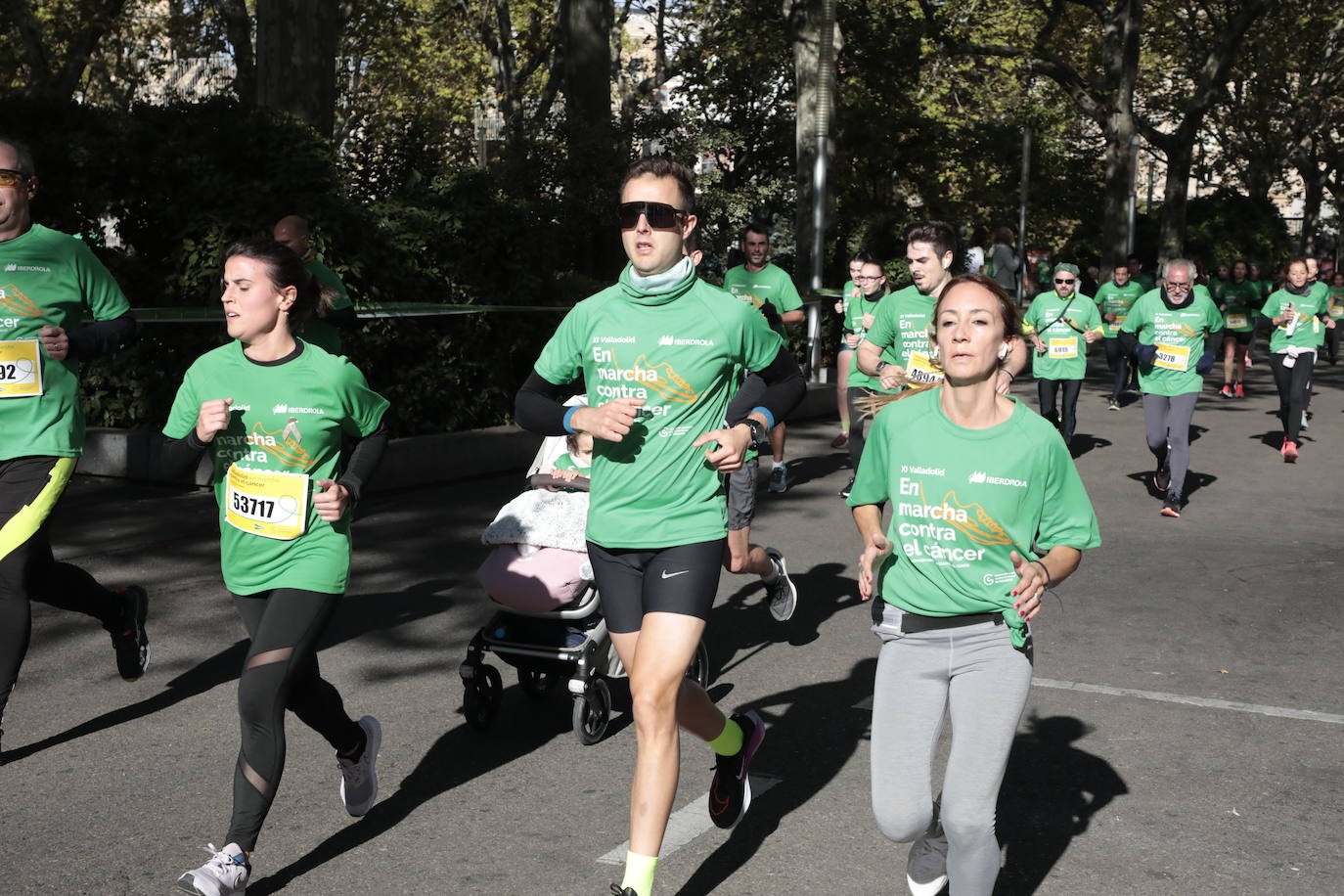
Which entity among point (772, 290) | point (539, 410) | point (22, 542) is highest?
point (772, 290)

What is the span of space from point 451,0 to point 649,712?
37.0 meters

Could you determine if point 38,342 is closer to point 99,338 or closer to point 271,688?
point 99,338

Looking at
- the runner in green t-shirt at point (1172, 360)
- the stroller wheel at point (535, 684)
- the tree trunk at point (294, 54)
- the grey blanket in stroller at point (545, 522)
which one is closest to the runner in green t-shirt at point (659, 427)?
the grey blanket in stroller at point (545, 522)

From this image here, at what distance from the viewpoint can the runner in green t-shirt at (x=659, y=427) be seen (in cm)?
417

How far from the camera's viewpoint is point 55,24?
30453 mm

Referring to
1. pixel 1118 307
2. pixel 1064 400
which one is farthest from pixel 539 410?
pixel 1118 307

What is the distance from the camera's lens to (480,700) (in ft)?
19.2

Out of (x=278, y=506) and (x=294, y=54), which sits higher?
(x=294, y=54)

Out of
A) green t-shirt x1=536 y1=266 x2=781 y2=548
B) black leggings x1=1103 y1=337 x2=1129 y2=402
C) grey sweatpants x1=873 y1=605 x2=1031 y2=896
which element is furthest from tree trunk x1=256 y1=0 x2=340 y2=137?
grey sweatpants x1=873 y1=605 x2=1031 y2=896

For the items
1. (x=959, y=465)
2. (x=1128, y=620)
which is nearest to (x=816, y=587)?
(x=1128, y=620)

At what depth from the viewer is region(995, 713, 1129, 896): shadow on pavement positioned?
15.1ft

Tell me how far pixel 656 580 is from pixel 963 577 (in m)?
0.85

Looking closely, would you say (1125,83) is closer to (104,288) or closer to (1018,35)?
(1018,35)

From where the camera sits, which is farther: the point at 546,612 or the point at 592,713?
the point at 546,612
